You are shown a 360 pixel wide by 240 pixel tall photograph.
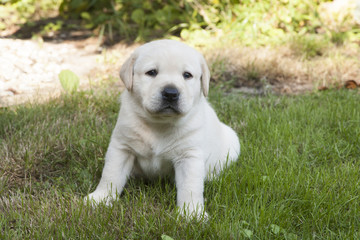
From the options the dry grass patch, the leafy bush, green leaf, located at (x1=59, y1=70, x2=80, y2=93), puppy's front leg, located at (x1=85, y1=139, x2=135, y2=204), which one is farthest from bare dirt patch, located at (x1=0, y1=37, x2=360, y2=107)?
puppy's front leg, located at (x1=85, y1=139, x2=135, y2=204)

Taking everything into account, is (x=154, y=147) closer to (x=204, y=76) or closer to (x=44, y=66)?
(x=204, y=76)

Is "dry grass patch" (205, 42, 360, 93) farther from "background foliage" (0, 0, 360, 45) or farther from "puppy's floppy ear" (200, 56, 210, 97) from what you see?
"puppy's floppy ear" (200, 56, 210, 97)

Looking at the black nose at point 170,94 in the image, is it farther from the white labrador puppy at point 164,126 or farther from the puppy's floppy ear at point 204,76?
the puppy's floppy ear at point 204,76

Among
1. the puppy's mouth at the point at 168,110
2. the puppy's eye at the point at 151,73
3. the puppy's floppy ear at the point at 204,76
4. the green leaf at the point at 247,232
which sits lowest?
the green leaf at the point at 247,232

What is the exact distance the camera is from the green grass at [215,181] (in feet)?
7.34

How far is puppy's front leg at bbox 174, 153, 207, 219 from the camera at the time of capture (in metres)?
2.47

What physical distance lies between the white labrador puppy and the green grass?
13 cm

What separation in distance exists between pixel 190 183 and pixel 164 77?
2.17 ft

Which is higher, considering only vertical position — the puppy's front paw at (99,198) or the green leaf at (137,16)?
the puppy's front paw at (99,198)

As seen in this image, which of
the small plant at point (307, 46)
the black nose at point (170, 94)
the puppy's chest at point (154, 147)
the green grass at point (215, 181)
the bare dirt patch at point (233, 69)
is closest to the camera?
the green grass at point (215, 181)

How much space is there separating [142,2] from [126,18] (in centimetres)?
41

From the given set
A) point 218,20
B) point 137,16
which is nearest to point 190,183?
point 218,20

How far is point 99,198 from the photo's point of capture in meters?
2.59

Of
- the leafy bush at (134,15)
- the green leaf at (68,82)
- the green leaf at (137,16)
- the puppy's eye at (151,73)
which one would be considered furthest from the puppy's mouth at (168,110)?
the green leaf at (137,16)
